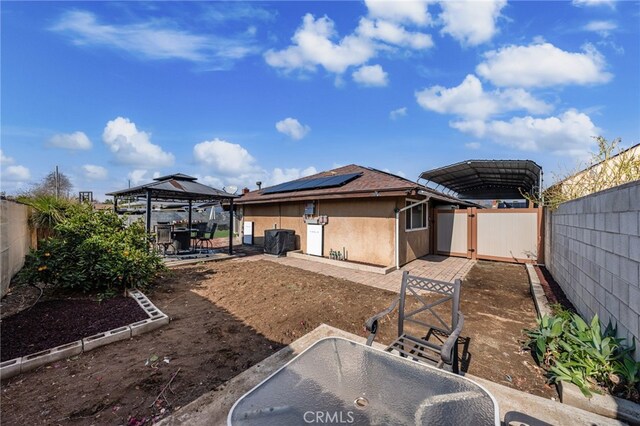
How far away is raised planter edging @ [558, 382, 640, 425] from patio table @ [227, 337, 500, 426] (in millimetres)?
1514

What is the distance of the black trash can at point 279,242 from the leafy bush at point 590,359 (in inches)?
324

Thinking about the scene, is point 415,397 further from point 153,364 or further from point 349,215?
point 349,215

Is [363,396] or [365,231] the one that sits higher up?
[365,231]

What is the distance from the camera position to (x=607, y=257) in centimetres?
294

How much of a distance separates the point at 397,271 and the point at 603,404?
550cm

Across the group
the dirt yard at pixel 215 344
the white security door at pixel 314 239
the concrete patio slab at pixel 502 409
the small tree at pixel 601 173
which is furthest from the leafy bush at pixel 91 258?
the small tree at pixel 601 173

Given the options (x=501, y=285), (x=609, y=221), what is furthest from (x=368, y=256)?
(x=609, y=221)

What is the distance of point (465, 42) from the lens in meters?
7.20

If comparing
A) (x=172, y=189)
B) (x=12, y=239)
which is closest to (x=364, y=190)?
(x=172, y=189)

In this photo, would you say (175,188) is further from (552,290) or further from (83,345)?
(552,290)

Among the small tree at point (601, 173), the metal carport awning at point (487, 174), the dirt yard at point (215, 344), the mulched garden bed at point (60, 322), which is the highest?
the metal carport awning at point (487, 174)

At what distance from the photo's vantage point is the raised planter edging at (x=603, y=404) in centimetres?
199

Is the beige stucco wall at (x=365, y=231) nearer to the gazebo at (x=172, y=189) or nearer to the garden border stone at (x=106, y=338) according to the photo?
the gazebo at (x=172, y=189)

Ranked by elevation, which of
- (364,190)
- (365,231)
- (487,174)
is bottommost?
(365,231)
